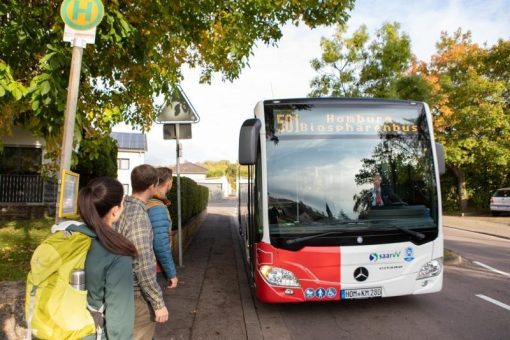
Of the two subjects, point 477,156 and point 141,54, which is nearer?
point 141,54

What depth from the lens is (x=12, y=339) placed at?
14.0ft

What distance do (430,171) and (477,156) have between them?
2475 cm

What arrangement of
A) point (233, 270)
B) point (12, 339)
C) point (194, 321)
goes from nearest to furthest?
point (12, 339)
point (194, 321)
point (233, 270)

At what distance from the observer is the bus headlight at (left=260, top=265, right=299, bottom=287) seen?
206 inches

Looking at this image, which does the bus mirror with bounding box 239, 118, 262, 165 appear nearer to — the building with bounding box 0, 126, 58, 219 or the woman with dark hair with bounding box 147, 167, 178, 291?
the woman with dark hair with bounding box 147, 167, 178, 291

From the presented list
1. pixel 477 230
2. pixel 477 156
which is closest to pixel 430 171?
pixel 477 230

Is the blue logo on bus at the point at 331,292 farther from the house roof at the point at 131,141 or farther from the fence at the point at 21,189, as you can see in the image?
the house roof at the point at 131,141

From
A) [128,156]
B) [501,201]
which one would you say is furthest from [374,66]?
[128,156]

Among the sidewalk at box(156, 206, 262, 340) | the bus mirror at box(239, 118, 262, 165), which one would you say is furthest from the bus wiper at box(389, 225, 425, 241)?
the sidewalk at box(156, 206, 262, 340)

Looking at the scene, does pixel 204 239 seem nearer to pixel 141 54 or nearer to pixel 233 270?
pixel 233 270

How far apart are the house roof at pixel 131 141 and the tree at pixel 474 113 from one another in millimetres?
32542

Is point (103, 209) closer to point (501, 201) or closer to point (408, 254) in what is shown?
point (408, 254)

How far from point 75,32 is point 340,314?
4.47 metres

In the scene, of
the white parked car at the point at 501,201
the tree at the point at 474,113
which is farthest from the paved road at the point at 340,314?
the tree at the point at 474,113
